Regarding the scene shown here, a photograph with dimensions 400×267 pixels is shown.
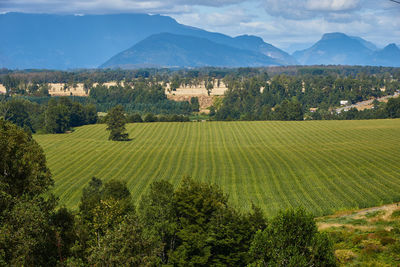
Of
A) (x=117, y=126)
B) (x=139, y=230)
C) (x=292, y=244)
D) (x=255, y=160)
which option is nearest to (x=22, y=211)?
(x=139, y=230)

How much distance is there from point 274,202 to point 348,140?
63.9 m

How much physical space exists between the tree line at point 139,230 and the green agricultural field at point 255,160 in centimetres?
2231

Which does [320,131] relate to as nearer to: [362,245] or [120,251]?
[362,245]

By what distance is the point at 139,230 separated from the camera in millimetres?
27688

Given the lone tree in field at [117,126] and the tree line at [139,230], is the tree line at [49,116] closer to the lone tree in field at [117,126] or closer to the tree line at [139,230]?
the lone tree in field at [117,126]

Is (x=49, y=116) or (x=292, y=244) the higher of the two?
(x=292, y=244)

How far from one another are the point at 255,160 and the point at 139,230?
68719mm

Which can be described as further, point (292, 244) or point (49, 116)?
point (49, 116)

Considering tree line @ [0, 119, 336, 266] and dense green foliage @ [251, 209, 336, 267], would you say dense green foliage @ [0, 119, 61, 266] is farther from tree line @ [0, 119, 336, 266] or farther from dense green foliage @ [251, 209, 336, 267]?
dense green foliage @ [251, 209, 336, 267]

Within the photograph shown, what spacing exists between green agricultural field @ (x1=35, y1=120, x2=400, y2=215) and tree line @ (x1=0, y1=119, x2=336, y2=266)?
22.3 metres

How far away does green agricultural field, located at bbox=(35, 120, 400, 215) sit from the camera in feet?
222

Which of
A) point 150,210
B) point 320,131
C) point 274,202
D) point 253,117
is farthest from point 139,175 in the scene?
point 253,117

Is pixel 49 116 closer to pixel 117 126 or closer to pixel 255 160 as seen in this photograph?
pixel 117 126

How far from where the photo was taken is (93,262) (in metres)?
24.9
